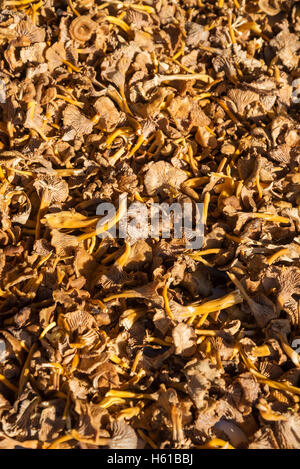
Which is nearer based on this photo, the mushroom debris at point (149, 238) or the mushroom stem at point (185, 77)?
the mushroom debris at point (149, 238)

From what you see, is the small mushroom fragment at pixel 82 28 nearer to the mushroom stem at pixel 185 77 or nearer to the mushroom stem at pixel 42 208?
the mushroom stem at pixel 185 77

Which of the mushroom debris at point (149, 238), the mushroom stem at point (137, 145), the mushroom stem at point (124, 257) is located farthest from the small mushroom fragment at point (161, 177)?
the mushroom stem at point (124, 257)

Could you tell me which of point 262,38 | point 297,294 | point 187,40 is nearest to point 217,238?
point 297,294

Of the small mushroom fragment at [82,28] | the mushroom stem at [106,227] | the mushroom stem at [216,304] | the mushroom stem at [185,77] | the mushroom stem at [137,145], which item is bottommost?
the mushroom stem at [216,304]

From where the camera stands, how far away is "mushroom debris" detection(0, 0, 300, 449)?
1.65m

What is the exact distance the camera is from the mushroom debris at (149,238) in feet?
5.41

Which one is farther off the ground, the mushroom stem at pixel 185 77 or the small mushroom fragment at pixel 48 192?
the mushroom stem at pixel 185 77

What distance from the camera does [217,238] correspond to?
6.70 feet

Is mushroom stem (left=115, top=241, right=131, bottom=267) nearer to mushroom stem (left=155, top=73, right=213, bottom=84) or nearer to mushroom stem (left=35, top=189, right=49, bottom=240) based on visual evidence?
mushroom stem (left=35, top=189, right=49, bottom=240)

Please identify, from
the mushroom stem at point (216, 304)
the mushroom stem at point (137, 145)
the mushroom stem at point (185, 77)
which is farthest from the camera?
the mushroom stem at point (185, 77)

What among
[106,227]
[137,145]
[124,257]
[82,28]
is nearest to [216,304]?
[124,257]

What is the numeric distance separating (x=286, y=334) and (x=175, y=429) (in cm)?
62

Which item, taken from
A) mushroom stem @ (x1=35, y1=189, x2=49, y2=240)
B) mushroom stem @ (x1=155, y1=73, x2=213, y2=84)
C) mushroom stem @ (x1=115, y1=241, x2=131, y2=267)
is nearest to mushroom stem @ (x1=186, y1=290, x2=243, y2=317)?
mushroom stem @ (x1=115, y1=241, x2=131, y2=267)

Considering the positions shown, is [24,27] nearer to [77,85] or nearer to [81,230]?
[77,85]
